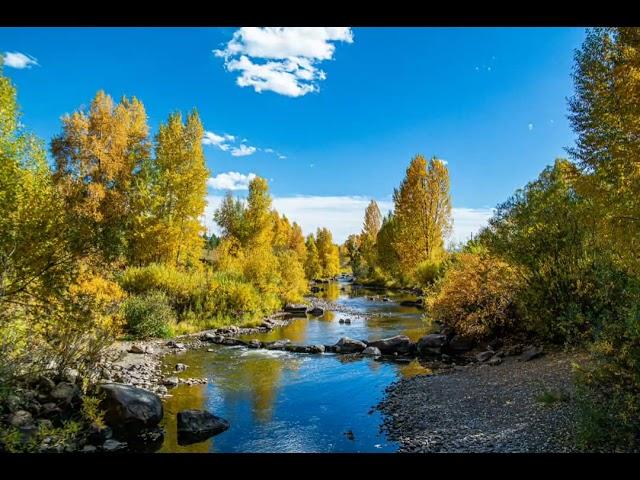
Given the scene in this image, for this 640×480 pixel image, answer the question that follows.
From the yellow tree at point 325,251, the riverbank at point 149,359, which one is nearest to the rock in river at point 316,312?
the riverbank at point 149,359

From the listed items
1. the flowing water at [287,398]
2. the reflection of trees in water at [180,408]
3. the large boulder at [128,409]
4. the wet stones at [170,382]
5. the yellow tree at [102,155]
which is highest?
the yellow tree at [102,155]

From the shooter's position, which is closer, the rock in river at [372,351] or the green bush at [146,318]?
the rock in river at [372,351]

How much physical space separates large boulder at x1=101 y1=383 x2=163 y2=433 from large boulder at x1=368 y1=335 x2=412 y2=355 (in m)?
7.90

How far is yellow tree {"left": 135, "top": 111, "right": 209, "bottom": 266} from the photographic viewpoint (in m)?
23.0

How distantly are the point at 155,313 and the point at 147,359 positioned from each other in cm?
426

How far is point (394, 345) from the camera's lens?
13.9 meters

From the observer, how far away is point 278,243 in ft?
144

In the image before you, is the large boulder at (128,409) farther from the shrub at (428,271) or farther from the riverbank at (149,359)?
the shrub at (428,271)

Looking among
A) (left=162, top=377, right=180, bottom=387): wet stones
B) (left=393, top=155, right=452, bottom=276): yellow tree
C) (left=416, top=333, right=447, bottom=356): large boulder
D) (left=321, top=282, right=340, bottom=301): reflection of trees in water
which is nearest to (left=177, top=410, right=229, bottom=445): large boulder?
(left=162, top=377, right=180, bottom=387): wet stones

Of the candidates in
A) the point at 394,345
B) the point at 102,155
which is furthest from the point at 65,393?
the point at 102,155

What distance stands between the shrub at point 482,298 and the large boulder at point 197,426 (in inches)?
336

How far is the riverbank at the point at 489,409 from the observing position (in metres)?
5.89
